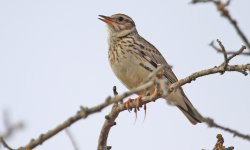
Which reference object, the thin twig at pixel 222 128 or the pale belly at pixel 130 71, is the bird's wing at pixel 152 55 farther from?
the thin twig at pixel 222 128

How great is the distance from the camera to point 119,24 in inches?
417

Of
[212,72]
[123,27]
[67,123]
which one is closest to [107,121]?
[212,72]

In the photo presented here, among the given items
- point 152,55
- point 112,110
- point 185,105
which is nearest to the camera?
point 112,110

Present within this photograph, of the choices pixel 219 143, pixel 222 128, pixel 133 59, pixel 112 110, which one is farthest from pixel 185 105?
pixel 222 128

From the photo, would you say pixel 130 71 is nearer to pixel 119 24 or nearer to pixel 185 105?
pixel 185 105

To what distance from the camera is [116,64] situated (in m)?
8.97

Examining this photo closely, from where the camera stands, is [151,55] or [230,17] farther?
[151,55]

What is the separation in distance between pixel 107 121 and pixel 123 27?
180 inches

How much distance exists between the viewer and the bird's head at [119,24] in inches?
402

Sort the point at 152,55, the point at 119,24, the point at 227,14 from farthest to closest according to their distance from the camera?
1. the point at 119,24
2. the point at 152,55
3. the point at 227,14

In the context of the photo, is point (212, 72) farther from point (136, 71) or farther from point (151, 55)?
point (151, 55)

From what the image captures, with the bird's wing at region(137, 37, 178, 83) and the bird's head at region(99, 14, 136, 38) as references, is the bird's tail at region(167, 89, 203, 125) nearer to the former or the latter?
the bird's wing at region(137, 37, 178, 83)

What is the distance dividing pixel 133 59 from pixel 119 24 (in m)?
1.79

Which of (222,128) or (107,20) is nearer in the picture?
(222,128)
